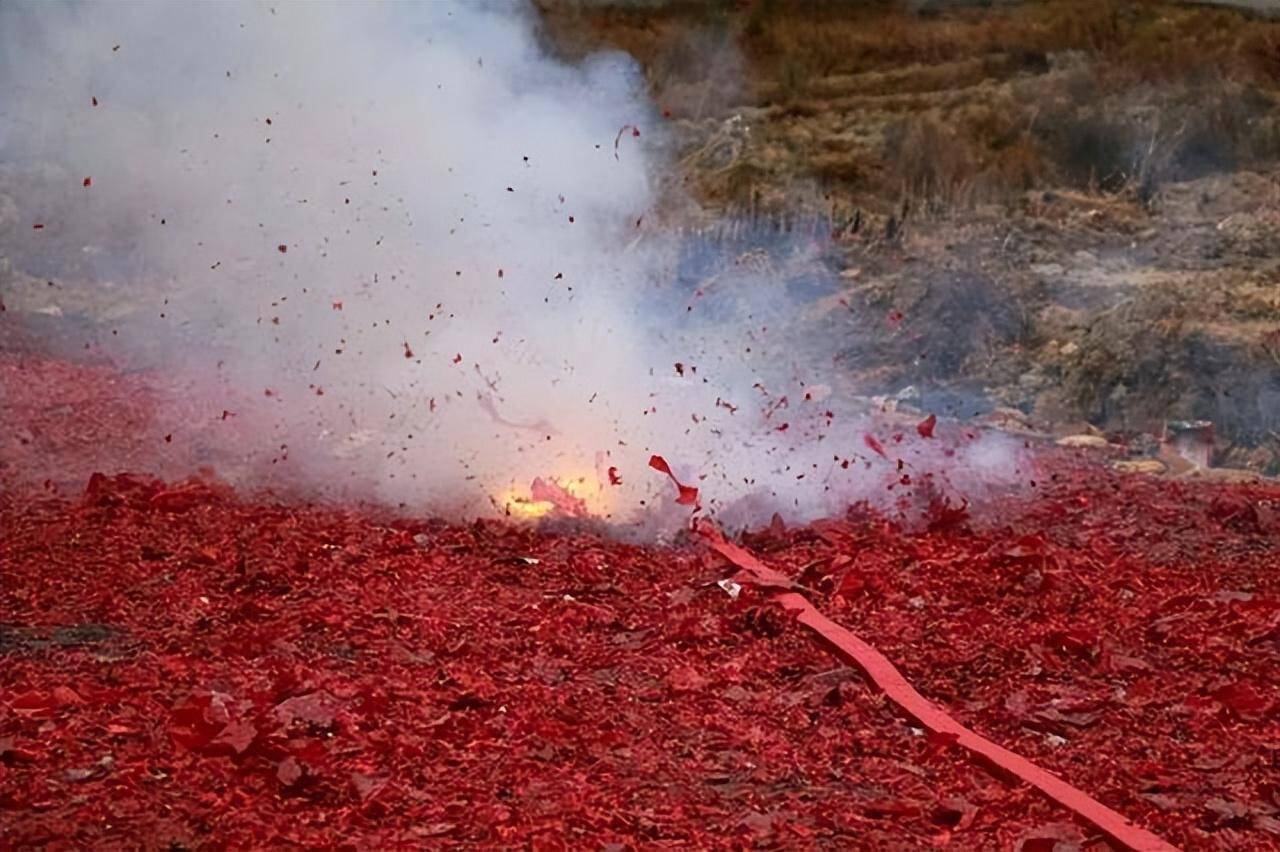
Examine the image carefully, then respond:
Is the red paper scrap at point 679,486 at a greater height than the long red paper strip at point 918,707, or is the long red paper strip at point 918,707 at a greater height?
the red paper scrap at point 679,486

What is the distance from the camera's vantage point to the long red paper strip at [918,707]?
14.2ft

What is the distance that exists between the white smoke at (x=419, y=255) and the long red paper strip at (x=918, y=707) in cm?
78

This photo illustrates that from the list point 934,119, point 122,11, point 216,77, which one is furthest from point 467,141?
point 934,119

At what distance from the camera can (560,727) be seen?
4.66 m

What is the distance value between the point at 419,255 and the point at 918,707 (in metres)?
5.74

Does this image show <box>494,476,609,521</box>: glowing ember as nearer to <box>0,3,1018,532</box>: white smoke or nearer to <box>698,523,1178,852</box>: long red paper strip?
<box>0,3,1018,532</box>: white smoke

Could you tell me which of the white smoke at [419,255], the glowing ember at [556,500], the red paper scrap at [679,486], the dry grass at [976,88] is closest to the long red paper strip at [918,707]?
the red paper scrap at [679,486]

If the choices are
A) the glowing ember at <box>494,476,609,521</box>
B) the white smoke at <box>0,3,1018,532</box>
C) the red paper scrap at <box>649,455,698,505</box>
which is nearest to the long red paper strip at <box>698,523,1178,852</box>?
the red paper scrap at <box>649,455,698,505</box>

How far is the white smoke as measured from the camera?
25.1ft

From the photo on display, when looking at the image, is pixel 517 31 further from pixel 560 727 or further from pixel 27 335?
pixel 560 727

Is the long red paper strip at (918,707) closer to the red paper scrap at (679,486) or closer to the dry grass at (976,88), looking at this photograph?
the red paper scrap at (679,486)

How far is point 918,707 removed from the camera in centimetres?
511

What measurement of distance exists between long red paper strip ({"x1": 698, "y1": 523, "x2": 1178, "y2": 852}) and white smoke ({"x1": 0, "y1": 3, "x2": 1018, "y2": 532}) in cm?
78

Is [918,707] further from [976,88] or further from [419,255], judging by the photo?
[976,88]
